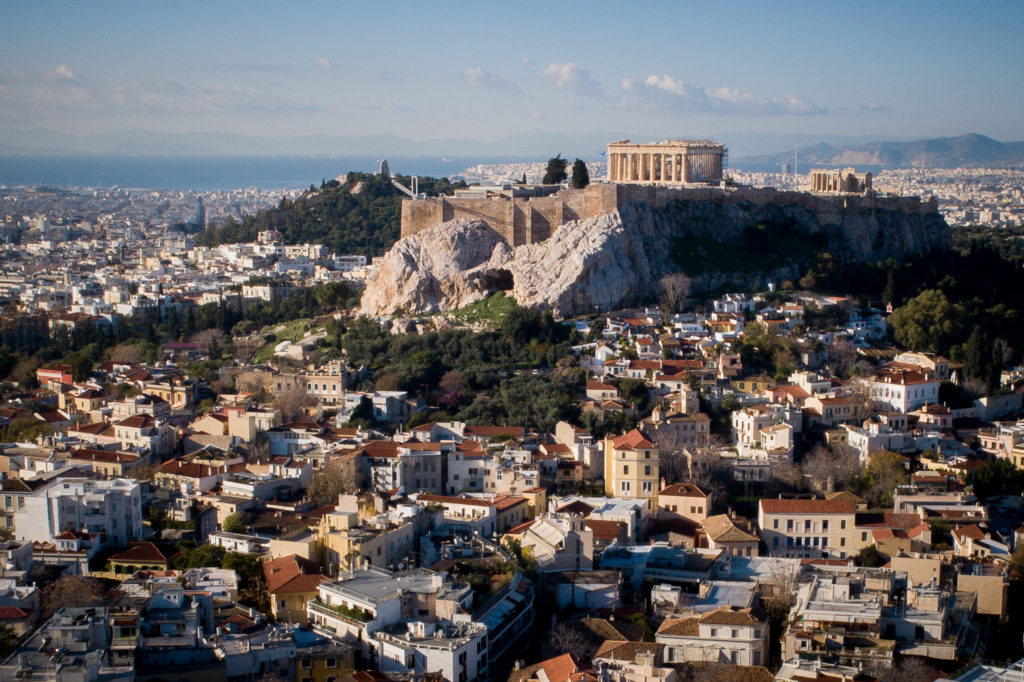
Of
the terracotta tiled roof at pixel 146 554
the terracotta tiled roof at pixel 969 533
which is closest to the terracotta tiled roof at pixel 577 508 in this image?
the terracotta tiled roof at pixel 969 533

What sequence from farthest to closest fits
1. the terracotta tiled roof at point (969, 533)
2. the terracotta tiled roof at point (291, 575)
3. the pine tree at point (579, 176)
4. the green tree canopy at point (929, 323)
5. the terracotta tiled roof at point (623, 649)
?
1. the pine tree at point (579, 176)
2. the green tree canopy at point (929, 323)
3. the terracotta tiled roof at point (969, 533)
4. the terracotta tiled roof at point (291, 575)
5. the terracotta tiled roof at point (623, 649)

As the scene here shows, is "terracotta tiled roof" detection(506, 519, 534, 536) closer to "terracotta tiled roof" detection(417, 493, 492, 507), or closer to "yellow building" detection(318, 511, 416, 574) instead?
"terracotta tiled roof" detection(417, 493, 492, 507)

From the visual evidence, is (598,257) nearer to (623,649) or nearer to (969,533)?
(969,533)

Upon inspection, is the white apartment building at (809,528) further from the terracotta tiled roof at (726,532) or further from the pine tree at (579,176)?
the pine tree at (579,176)

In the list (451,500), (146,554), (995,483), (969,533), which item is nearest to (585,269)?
(995,483)

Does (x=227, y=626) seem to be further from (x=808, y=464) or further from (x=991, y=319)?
(x=991, y=319)

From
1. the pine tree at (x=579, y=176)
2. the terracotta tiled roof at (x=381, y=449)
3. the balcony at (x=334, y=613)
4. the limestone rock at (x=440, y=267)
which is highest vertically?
the pine tree at (x=579, y=176)

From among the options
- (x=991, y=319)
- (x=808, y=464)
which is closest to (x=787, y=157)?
(x=991, y=319)
